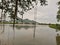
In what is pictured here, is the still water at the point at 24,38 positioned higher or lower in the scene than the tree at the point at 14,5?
lower

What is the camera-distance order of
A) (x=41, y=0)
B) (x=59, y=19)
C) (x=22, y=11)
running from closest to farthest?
1. (x=41, y=0)
2. (x=22, y=11)
3. (x=59, y=19)

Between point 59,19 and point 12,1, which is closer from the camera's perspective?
point 12,1

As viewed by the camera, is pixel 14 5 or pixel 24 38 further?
pixel 24 38

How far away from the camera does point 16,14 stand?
204cm

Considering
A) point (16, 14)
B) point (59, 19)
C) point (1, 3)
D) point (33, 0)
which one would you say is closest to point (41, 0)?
point (33, 0)

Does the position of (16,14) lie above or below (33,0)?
below

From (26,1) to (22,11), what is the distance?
172 mm

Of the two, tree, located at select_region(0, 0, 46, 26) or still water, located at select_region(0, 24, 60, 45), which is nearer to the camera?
tree, located at select_region(0, 0, 46, 26)

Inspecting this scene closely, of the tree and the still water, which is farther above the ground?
the tree

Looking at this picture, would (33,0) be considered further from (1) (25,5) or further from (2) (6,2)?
(2) (6,2)

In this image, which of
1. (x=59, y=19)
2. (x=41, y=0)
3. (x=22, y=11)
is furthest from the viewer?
(x=59, y=19)

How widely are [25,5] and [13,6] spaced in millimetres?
163

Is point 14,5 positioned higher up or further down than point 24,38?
higher up

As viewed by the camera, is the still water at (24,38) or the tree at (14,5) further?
the still water at (24,38)
